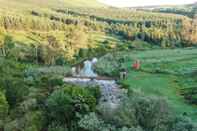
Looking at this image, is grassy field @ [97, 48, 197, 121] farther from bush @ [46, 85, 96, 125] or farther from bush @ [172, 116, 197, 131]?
bush @ [46, 85, 96, 125]

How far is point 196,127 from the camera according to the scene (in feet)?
101

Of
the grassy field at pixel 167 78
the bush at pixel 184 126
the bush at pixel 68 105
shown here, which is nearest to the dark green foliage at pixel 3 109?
the bush at pixel 68 105

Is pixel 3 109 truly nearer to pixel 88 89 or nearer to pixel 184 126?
pixel 88 89

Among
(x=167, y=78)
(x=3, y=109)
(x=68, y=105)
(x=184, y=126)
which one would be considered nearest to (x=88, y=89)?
(x=68, y=105)

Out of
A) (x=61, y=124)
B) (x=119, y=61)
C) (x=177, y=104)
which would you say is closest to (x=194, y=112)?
(x=177, y=104)

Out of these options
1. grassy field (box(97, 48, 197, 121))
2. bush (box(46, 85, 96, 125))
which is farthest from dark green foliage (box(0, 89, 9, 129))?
grassy field (box(97, 48, 197, 121))

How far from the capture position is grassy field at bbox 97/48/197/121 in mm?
47034

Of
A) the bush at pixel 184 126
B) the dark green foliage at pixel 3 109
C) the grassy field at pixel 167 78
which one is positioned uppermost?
the bush at pixel 184 126

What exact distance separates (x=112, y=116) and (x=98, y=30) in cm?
A: 12962

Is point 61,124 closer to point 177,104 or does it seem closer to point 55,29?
point 177,104

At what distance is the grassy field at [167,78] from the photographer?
4703cm

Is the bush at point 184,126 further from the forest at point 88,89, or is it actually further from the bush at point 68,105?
the bush at point 68,105

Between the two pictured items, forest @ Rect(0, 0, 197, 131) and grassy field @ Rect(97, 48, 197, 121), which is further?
grassy field @ Rect(97, 48, 197, 121)

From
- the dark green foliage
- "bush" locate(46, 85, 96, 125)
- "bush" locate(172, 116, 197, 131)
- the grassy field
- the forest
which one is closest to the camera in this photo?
"bush" locate(172, 116, 197, 131)
